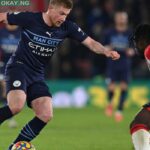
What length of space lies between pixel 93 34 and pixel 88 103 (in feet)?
6.68

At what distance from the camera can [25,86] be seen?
27.1 ft

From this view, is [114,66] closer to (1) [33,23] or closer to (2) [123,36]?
(2) [123,36]

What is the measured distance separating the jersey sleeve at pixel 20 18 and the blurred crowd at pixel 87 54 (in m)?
11.1

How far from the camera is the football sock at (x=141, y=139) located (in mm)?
7049

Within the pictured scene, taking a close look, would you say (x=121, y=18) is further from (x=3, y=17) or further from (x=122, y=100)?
(x=3, y=17)

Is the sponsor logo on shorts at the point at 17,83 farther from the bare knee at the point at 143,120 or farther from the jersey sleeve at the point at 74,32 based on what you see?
the bare knee at the point at 143,120

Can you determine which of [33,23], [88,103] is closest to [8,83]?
[33,23]

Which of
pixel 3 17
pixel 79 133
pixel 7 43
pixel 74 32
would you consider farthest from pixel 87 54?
pixel 3 17

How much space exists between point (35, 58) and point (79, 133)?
11.9 feet

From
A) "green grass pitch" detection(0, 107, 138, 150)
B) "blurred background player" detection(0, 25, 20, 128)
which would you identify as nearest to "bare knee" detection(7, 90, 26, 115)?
"green grass pitch" detection(0, 107, 138, 150)

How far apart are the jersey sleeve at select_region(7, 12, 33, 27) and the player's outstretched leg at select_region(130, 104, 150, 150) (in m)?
1.95

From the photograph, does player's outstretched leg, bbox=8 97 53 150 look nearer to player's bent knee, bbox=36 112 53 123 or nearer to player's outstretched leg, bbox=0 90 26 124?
player's bent knee, bbox=36 112 53 123

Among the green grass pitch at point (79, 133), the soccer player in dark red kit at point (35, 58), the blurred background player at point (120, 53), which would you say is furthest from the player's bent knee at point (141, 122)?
the blurred background player at point (120, 53)

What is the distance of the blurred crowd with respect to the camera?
771 inches
